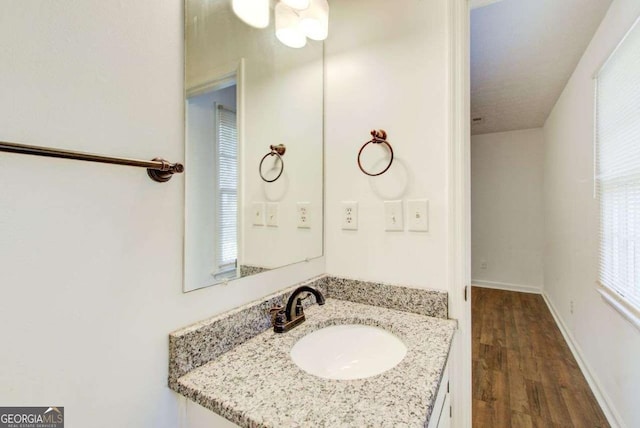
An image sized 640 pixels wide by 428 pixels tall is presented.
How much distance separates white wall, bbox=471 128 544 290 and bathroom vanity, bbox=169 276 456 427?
4.13 m

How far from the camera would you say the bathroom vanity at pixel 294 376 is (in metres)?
0.57

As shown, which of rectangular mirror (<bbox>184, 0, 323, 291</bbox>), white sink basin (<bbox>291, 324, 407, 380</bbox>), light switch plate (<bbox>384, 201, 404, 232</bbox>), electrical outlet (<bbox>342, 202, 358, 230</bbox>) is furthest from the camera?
electrical outlet (<bbox>342, 202, 358, 230</bbox>)

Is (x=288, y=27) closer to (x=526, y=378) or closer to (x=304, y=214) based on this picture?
(x=304, y=214)

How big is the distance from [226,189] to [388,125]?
2.28ft

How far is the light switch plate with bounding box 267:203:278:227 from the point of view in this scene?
1.15 m

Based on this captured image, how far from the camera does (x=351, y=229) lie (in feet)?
4.18

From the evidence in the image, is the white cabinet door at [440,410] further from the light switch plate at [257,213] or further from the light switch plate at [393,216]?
the light switch plate at [257,213]

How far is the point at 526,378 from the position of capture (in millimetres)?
2098

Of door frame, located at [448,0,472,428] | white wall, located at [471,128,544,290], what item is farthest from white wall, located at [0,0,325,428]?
white wall, located at [471,128,544,290]

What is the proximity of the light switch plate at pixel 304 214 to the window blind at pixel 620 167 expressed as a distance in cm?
172

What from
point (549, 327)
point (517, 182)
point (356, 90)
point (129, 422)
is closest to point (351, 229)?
point (356, 90)

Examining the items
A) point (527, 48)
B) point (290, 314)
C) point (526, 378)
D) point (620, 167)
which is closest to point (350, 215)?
point (290, 314)

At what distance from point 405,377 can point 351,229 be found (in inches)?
26.5

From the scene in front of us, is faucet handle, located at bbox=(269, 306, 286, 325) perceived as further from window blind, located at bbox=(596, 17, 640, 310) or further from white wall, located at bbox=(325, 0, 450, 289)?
window blind, located at bbox=(596, 17, 640, 310)
